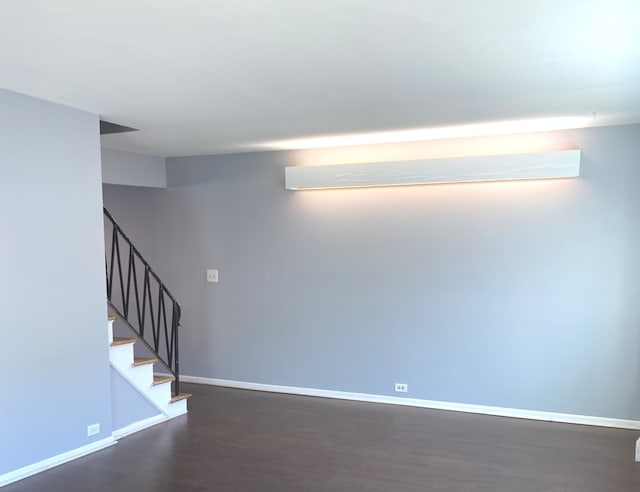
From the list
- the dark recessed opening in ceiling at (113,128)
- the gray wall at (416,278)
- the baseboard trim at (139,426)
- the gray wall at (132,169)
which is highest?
the dark recessed opening in ceiling at (113,128)

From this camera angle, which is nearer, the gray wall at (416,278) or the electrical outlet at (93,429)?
the electrical outlet at (93,429)

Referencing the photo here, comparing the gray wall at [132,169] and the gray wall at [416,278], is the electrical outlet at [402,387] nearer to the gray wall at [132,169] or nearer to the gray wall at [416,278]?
the gray wall at [416,278]

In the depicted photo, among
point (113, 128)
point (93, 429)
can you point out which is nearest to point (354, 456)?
point (93, 429)

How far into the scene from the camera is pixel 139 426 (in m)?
4.29

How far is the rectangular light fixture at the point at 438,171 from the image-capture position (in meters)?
4.19

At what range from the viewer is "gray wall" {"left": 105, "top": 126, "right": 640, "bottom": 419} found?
168 inches

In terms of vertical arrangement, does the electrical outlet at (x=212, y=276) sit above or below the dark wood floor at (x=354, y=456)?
above

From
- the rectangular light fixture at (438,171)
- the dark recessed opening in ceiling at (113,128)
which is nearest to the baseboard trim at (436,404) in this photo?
the rectangular light fixture at (438,171)

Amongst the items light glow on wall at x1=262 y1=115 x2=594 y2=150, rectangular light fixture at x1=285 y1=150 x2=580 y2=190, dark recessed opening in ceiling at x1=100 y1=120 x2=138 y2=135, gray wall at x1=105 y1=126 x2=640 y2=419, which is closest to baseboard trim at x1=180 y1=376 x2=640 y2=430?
gray wall at x1=105 y1=126 x2=640 y2=419

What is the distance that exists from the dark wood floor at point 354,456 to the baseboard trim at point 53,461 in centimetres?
5

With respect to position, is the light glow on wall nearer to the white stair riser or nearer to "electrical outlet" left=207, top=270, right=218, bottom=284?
"electrical outlet" left=207, top=270, right=218, bottom=284

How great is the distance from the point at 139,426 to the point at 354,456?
1893 millimetres

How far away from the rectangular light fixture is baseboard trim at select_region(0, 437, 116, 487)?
2864mm

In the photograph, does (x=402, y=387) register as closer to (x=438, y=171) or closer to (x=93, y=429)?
(x=438, y=171)
